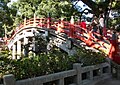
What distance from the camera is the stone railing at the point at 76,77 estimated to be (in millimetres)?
A: 5638

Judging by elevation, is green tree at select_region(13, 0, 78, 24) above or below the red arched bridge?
above

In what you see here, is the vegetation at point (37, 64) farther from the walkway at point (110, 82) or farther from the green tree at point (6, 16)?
the green tree at point (6, 16)

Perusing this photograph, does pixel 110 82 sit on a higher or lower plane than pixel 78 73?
lower

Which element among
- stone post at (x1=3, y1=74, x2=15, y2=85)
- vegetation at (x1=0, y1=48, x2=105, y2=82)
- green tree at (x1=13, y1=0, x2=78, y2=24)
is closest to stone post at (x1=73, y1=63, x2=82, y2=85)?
vegetation at (x1=0, y1=48, x2=105, y2=82)

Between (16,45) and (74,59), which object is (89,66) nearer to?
(74,59)

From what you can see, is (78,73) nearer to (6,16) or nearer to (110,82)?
(110,82)

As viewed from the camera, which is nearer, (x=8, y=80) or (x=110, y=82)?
(x=8, y=80)

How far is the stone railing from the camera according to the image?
18.5 feet

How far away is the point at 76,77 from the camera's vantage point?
25.9 feet

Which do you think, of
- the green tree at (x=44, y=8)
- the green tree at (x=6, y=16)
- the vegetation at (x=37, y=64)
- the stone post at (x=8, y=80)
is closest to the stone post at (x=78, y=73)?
the vegetation at (x=37, y=64)

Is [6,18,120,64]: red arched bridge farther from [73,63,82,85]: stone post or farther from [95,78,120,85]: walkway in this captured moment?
[73,63,82,85]: stone post

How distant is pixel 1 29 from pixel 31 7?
20.6 feet

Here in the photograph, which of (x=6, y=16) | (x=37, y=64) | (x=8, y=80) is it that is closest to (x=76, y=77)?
(x=37, y=64)

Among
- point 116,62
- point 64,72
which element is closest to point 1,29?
point 116,62
